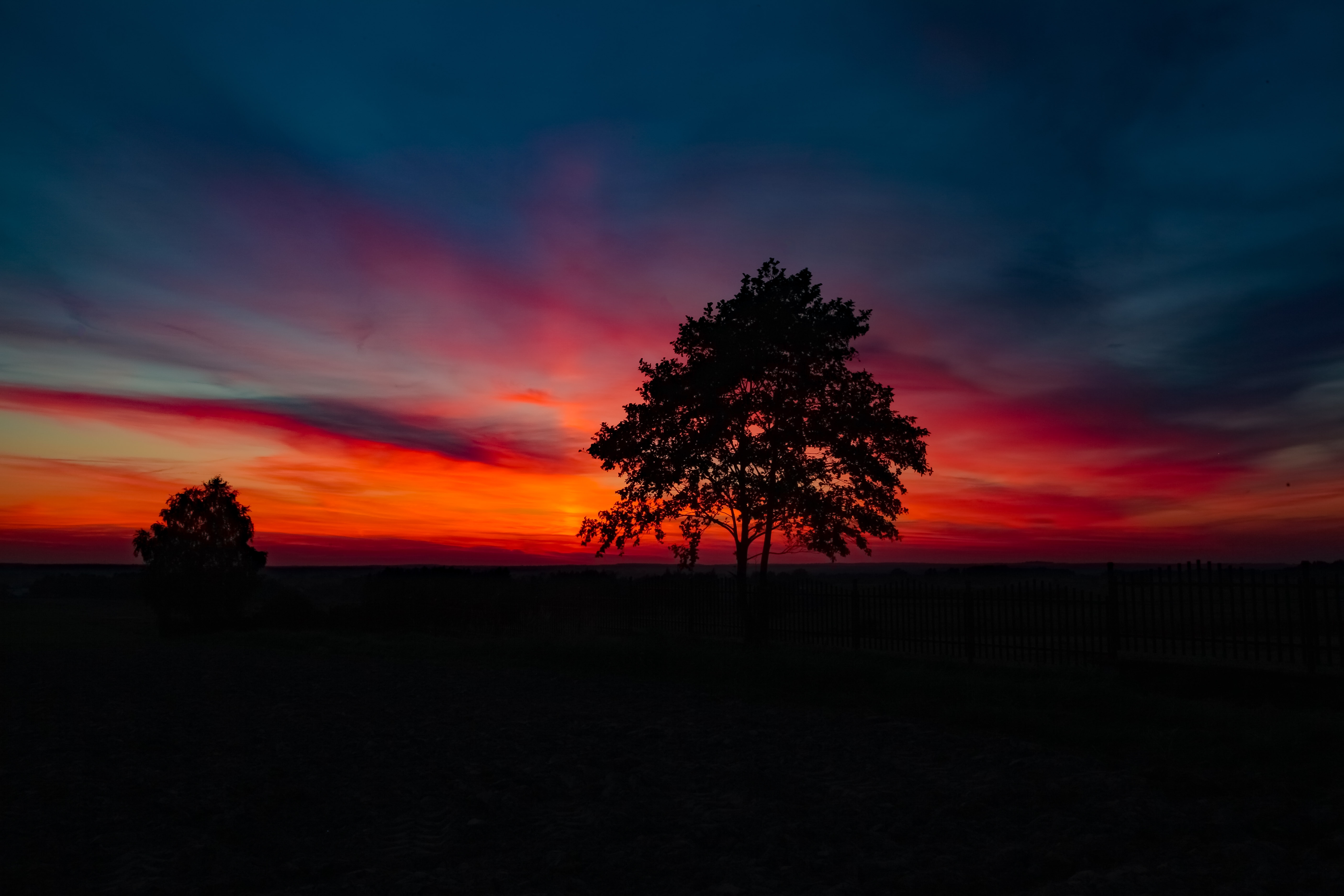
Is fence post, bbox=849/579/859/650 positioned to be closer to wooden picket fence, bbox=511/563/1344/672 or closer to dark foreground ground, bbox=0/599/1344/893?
wooden picket fence, bbox=511/563/1344/672

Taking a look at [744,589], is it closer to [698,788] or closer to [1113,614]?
[1113,614]

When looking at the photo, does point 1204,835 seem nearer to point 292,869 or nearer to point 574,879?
point 574,879

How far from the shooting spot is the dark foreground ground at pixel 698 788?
287 inches

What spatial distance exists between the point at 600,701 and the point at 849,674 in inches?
198

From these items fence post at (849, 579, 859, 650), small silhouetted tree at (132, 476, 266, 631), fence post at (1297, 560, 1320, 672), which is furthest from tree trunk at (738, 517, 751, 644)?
small silhouetted tree at (132, 476, 266, 631)

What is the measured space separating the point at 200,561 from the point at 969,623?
35.8m

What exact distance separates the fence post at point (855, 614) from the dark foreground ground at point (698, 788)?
3.57m

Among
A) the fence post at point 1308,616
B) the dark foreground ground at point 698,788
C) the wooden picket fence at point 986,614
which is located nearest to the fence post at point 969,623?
the wooden picket fence at point 986,614

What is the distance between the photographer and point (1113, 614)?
17.7 m

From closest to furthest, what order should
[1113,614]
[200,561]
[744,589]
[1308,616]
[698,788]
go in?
[698,788] → [1308,616] → [1113,614] → [744,589] → [200,561]

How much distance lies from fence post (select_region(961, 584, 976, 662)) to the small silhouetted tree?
113ft

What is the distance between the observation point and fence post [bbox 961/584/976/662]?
2033 centimetres

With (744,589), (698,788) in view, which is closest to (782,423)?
(744,589)

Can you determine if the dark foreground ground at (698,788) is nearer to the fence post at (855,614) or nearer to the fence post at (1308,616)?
the fence post at (1308,616)
